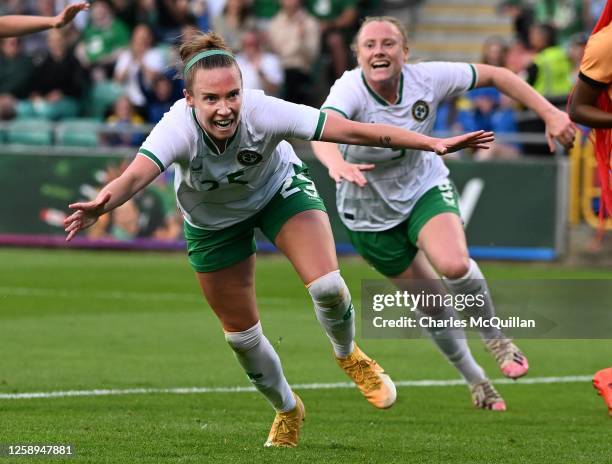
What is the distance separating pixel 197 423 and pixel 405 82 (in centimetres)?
281

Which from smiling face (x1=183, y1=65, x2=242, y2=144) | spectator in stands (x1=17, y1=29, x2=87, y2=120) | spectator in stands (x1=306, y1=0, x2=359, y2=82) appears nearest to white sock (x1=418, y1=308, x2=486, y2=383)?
smiling face (x1=183, y1=65, x2=242, y2=144)

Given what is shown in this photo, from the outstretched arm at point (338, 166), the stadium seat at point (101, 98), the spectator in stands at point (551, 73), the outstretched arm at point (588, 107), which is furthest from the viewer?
the stadium seat at point (101, 98)

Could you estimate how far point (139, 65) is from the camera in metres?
21.7

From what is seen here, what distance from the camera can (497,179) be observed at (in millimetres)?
18594

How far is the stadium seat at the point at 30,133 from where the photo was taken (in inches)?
813

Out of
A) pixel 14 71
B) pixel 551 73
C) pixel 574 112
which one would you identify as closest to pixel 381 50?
pixel 574 112

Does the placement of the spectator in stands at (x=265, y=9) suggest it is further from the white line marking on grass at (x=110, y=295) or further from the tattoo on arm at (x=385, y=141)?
the tattoo on arm at (x=385, y=141)

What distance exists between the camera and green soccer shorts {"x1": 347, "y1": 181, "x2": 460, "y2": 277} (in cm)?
920

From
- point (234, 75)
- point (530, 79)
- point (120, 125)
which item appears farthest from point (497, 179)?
point (234, 75)

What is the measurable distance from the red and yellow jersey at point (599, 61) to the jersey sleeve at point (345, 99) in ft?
6.61

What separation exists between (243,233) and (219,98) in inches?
40.0

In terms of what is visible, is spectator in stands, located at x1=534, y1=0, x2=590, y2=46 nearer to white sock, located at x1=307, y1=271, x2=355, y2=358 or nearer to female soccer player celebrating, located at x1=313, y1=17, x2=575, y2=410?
female soccer player celebrating, located at x1=313, y1=17, x2=575, y2=410

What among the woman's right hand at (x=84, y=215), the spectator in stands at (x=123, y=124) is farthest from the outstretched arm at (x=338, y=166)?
the spectator in stands at (x=123, y=124)

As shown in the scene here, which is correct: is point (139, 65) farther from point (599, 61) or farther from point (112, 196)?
point (112, 196)
